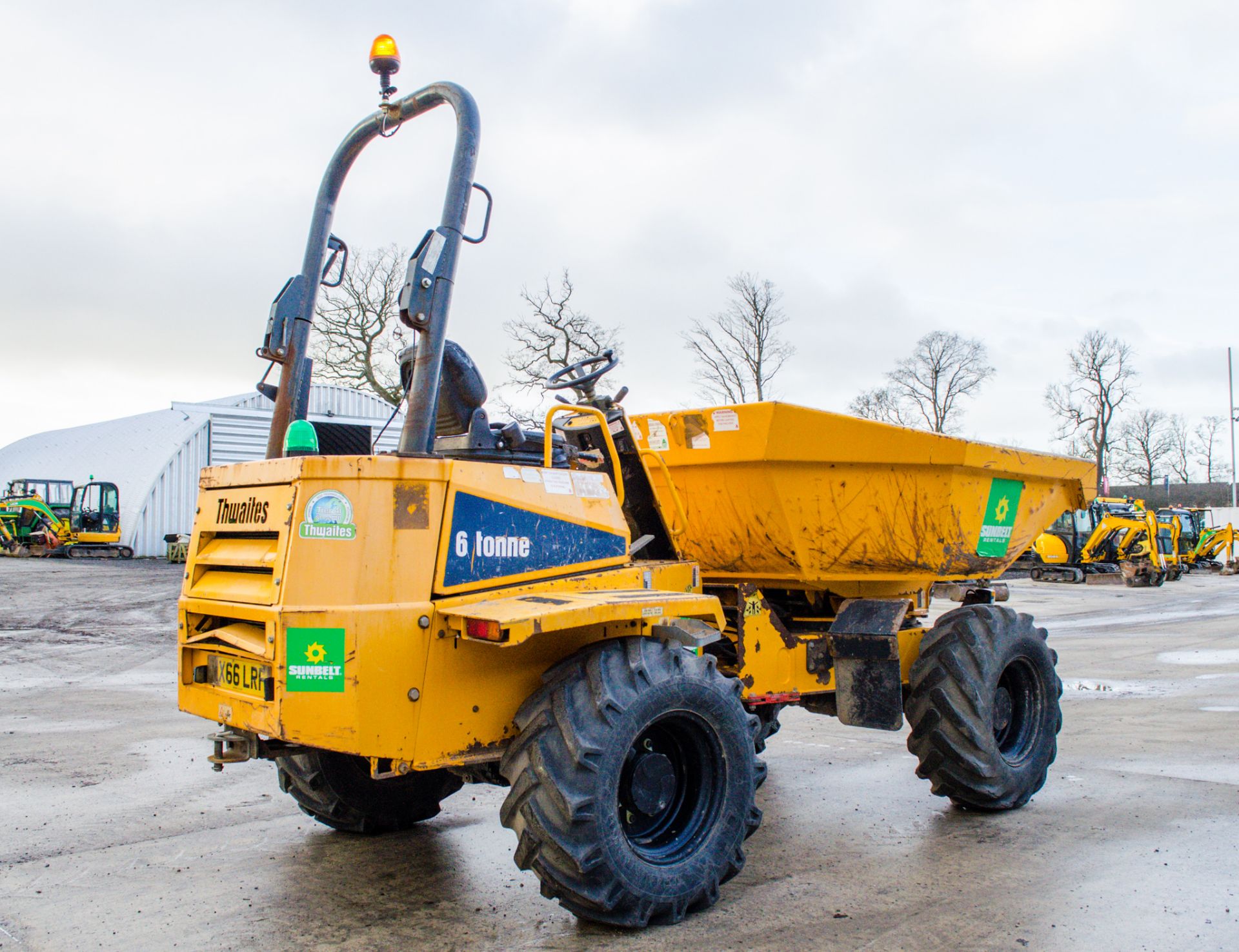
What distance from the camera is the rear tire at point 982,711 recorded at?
562 cm

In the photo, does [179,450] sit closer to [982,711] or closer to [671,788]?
[982,711]

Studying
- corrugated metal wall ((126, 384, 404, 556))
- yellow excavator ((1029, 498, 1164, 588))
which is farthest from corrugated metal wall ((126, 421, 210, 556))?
yellow excavator ((1029, 498, 1164, 588))

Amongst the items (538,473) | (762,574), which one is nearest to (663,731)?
(538,473)

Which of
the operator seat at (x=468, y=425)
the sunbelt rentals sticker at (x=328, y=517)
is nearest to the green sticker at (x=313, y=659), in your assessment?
the sunbelt rentals sticker at (x=328, y=517)

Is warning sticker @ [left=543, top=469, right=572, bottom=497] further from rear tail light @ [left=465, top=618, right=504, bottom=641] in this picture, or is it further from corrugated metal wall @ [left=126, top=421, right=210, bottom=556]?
corrugated metal wall @ [left=126, top=421, right=210, bottom=556]

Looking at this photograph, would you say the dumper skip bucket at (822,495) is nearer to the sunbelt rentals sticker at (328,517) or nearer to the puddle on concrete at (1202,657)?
the sunbelt rentals sticker at (328,517)

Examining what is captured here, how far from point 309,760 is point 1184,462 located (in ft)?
220

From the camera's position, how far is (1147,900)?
4.27 meters

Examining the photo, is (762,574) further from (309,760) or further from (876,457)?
(309,760)

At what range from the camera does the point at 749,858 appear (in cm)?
492

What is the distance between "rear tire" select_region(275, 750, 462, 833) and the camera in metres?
5.07

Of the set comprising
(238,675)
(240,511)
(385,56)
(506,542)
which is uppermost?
(385,56)

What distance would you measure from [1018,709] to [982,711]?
0.73 m

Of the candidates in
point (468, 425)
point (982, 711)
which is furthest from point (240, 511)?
point (982, 711)
